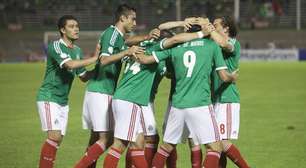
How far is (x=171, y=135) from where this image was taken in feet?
29.1

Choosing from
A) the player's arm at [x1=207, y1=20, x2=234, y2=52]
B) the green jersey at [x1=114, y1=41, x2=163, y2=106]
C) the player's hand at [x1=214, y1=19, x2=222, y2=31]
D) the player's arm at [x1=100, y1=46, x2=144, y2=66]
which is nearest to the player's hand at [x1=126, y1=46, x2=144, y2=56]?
the player's arm at [x1=100, y1=46, x2=144, y2=66]

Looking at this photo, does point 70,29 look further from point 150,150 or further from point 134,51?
point 150,150

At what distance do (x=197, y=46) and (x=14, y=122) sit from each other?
9928 mm

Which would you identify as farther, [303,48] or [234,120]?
[303,48]

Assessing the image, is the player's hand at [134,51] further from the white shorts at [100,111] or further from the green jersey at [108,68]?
the white shorts at [100,111]

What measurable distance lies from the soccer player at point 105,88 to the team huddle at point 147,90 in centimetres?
1

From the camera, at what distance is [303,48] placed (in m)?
48.9

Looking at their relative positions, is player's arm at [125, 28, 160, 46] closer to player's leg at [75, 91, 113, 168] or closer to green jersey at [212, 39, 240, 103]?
player's leg at [75, 91, 113, 168]

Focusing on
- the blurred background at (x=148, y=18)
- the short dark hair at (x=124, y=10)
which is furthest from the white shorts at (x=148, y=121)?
the blurred background at (x=148, y=18)

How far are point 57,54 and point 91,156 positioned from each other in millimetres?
1386

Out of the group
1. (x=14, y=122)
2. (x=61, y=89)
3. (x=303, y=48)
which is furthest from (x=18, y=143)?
(x=303, y=48)

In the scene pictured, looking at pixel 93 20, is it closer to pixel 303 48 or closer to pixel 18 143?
pixel 303 48

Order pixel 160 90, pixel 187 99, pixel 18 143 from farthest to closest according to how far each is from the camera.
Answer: pixel 160 90, pixel 18 143, pixel 187 99

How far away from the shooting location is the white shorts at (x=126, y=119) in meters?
8.89
